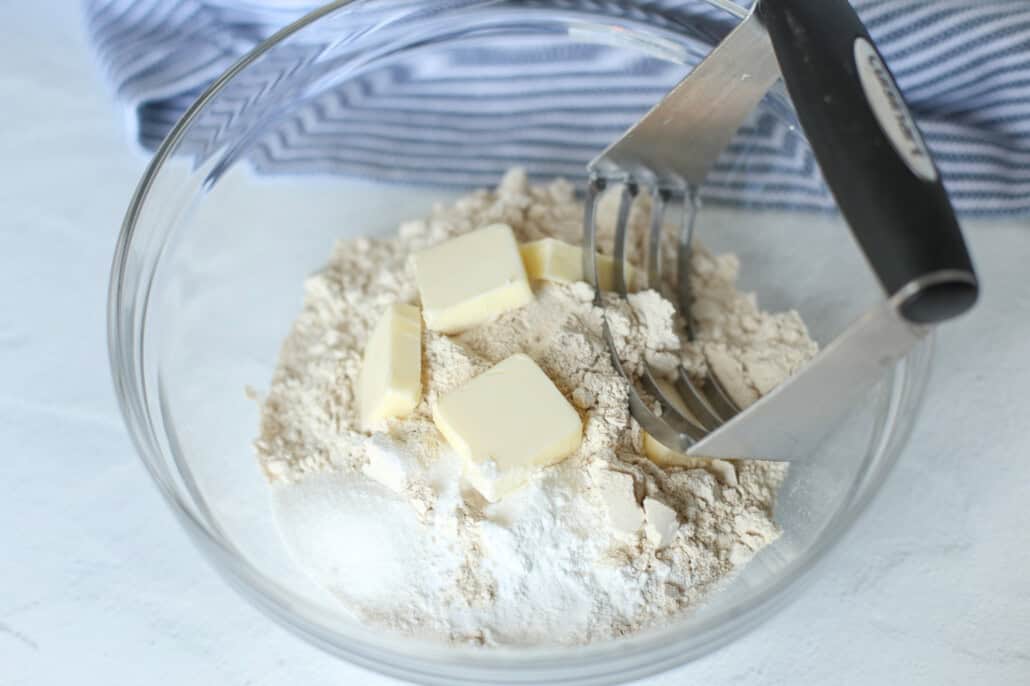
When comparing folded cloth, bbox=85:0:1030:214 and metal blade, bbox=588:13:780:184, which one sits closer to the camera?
metal blade, bbox=588:13:780:184

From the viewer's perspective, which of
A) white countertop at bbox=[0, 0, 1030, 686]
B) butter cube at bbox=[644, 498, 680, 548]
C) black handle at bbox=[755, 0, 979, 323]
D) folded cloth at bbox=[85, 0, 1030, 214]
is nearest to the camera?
black handle at bbox=[755, 0, 979, 323]

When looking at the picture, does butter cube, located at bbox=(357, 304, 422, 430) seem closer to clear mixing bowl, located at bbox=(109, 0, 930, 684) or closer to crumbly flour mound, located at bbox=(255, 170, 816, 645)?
crumbly flour mound, located at bbox=(255, 170, 816, 645)

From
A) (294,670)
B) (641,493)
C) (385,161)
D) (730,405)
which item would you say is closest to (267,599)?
(294,670)

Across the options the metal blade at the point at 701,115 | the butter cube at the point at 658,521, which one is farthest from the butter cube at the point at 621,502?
the metal blade at the point at 701,115

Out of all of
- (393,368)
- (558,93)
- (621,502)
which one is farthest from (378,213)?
(621,502)

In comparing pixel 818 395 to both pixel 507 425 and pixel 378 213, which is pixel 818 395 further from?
pixel 378 213

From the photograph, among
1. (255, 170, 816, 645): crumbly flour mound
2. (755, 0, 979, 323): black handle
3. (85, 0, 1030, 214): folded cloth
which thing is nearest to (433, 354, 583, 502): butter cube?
(255, 170, 816, 645): crumbly flour mound
